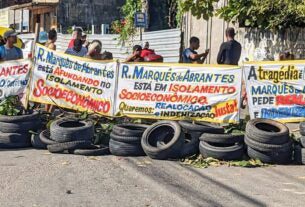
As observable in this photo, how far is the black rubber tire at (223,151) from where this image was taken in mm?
9094

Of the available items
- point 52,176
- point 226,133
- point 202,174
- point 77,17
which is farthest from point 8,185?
point 77,17

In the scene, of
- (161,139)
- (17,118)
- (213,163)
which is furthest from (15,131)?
(213,163)

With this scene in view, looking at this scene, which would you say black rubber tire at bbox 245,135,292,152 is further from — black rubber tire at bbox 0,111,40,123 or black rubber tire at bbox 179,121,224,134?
black rubber tire at bbox 0,111,40,123

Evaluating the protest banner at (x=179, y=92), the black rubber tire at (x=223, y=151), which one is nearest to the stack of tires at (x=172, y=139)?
the black rubber tire at (x=223, y=151)

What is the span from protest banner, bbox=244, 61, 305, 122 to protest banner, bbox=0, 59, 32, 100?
398 cm

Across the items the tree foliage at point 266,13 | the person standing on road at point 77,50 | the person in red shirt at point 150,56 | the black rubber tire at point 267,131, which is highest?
the tree foliage at point 266,13

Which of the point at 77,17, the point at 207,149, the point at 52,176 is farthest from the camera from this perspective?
the point at 77,17

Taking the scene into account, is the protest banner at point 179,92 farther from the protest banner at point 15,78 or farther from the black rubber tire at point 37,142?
the protest banner at point 15,78

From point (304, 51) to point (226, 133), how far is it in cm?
595

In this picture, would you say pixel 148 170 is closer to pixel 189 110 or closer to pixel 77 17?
pixel 189 110

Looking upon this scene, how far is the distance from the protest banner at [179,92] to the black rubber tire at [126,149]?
97 cm

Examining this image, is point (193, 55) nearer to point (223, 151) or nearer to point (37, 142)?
point (223, 151)

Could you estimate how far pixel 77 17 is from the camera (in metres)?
32.5

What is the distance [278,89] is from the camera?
9.88 m
